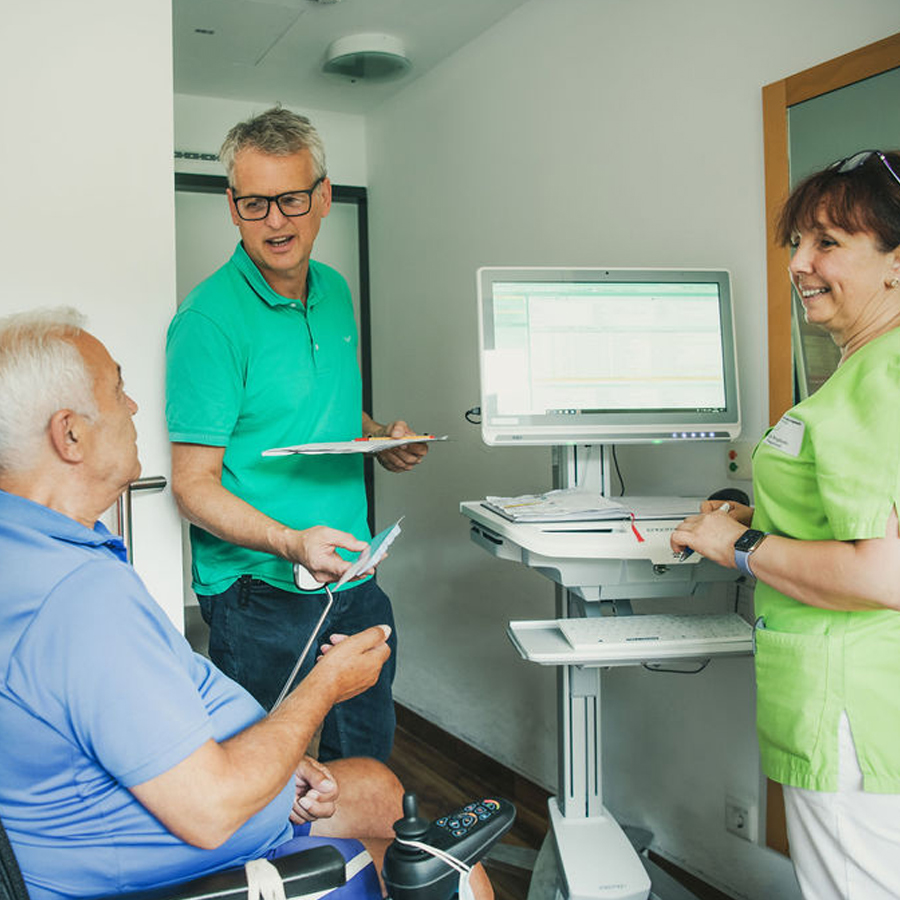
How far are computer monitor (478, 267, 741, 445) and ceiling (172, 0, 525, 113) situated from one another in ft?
4.64

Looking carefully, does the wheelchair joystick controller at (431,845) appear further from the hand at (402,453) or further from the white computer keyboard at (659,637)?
the hand at (402,453)

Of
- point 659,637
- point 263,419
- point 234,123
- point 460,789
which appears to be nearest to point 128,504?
point 263,419

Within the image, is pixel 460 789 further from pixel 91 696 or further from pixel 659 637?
pixel 91 696

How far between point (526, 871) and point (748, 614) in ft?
3.28

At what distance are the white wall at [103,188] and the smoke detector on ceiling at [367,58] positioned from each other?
4.34 ft

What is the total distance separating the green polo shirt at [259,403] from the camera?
1795 mm

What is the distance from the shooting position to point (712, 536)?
1484 mm

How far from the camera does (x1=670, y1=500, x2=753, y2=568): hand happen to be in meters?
1.46

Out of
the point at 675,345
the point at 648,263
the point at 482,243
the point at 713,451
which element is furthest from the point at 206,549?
the point at 482,243

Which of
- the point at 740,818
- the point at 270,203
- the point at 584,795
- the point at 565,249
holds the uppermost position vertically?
the point at 565,249

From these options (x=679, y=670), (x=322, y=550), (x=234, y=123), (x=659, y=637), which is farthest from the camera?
(x=234, y=123)

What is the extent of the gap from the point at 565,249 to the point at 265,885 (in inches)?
85.9

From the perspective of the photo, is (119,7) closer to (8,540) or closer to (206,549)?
(206,549)

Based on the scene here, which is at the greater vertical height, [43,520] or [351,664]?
[43,520]
